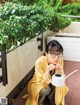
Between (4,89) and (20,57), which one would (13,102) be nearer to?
(4,89)

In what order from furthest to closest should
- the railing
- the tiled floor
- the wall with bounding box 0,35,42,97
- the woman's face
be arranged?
the tiled floor
the wall with bounding box 0,35,42,97
the woman's face
the railing

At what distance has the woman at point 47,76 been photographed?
236cm

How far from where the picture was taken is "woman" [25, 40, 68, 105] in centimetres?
236

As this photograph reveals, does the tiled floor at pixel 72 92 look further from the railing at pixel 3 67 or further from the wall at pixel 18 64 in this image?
the railing at pixel 3 67

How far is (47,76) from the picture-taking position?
2.34 m

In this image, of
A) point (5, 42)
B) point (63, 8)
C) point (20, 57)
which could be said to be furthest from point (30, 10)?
point (63, 8)

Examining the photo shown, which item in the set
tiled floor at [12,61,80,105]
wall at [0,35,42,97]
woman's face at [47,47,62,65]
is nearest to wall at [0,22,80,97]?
wall at [0,35,42,97]

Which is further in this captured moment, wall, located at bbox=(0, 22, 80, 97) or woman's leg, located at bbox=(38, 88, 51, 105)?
wall, located at bbox=(0, 22, 80, 97)

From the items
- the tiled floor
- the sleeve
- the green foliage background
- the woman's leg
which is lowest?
the tiled floor

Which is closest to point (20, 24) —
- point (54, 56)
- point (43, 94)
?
point (54, 56)

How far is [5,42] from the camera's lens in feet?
6.70

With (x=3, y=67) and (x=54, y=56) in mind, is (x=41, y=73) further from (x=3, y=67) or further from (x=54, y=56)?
(x=3, y=67)

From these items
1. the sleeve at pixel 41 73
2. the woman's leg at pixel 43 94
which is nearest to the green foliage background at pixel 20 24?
the sleeve at pixel 41 73

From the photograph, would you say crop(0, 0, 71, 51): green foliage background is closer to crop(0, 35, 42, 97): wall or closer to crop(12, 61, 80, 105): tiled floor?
crop(0, 35, 42, 97): wall
